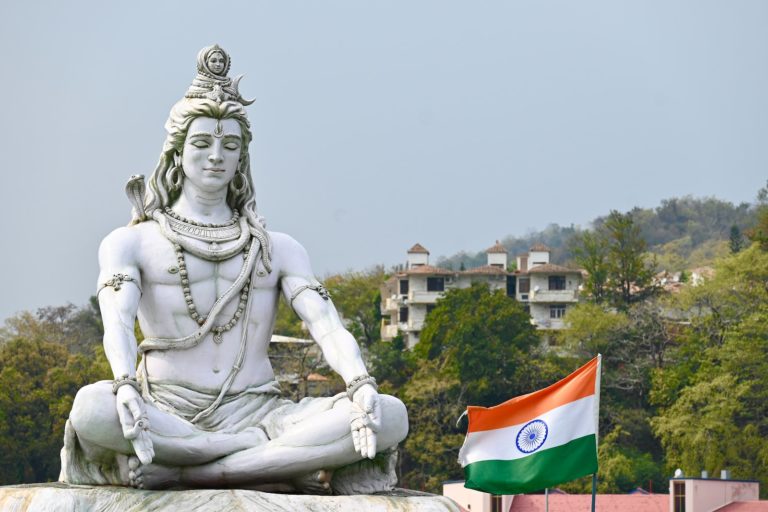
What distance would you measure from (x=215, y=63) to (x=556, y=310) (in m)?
69.0

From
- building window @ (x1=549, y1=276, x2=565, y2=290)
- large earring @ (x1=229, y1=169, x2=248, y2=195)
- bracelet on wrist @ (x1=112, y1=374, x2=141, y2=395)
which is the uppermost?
building window @ (x1=549, y1=276, x2=565, y2=290)

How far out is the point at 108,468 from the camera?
1412 centimetres

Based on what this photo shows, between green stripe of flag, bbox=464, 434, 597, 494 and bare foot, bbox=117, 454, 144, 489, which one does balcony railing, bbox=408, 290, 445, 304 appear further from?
bare foot, bbox=117, 454, 144, 489

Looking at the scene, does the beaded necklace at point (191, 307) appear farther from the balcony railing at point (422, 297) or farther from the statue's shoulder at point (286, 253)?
the balcony railing at point (422, 297)

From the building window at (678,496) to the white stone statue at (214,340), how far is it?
3447 cm

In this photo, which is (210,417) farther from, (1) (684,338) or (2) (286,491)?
(1) (684,338)

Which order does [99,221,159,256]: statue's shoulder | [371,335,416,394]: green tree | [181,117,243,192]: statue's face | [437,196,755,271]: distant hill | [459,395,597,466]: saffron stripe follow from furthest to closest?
[437,196,755,271]: distant hill
[371,335,416,394]: green tree
[459,395,597,466]: saffron stripe
[181,117,243,192]: statue's face
[99,221,159,256]: statue's shoulder

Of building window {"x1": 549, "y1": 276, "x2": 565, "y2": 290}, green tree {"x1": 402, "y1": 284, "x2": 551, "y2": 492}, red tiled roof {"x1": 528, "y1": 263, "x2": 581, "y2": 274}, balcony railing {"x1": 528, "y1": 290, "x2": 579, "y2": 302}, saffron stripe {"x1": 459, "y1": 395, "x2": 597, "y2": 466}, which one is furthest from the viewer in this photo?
building window {"x1": 549, "y1": 276, "x2": 565, "y2": 290}

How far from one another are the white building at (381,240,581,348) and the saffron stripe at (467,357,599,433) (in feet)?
193

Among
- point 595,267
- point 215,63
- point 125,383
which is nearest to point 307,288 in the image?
point 215,63

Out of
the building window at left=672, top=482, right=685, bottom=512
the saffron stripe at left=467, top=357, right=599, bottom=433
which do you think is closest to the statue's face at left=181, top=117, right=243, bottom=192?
the saffron stripe at left=467, top=357, right=599, bottom=433

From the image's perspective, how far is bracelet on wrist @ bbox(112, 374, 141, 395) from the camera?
45.2 feet

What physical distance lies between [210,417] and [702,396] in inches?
1887

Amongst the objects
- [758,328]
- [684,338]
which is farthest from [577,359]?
[758,328]
